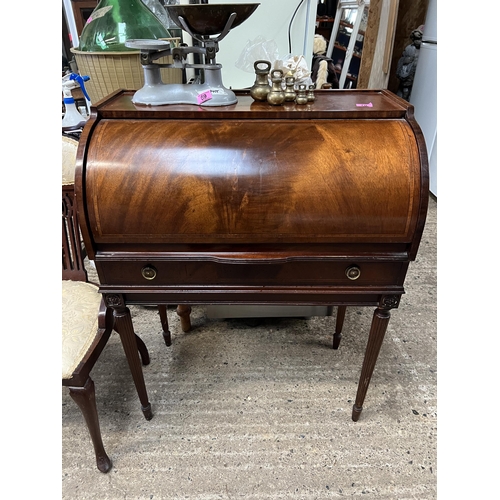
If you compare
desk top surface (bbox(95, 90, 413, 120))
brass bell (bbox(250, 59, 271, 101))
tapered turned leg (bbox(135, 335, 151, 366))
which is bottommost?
tapered turned leg (bbox(135, 335, 151, 366))

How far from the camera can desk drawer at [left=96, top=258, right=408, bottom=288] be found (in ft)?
3.76

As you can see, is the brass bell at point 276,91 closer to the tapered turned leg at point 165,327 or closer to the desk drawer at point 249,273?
the desk drawer at point 249,273

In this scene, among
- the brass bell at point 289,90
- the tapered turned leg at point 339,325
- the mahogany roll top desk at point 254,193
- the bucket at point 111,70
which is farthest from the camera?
the tapered turned leg at point 339,325

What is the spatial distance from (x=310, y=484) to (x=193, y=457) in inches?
18.1

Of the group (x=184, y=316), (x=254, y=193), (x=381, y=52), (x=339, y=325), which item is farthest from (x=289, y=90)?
(x=381, y=52)

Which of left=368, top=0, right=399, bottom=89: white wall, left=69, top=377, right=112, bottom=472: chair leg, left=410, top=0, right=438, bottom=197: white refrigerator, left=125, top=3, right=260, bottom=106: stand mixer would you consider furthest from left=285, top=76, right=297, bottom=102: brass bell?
left=410, top=0, right=438, bottom=197: white refrigerator

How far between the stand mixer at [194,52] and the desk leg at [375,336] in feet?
2.79

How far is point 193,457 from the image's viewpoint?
147cm

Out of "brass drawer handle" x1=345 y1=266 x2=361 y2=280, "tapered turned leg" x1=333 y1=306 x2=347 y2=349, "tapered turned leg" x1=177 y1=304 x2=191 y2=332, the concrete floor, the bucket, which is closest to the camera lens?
"brass drawer handle" x1=345 y1=266 x2=361 y2=280

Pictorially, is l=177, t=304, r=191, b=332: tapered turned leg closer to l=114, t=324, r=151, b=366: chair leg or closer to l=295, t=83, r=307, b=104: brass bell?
l=114, t=324, r=151, b=366: chair leg

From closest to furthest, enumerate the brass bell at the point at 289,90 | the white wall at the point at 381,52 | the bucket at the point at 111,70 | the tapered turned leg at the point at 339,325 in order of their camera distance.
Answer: the brass bell at the point at 289,90 < the bucket at the point at 111,70 < the tapered turned leg at the point at 339,325 < the white wall at the point at 381,52

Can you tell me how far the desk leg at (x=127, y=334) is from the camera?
1240 millimetres

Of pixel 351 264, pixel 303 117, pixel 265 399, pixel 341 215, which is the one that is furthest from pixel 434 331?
pixel 303 117

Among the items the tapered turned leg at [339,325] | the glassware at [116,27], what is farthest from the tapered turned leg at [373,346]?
the glassware at [116,27]
